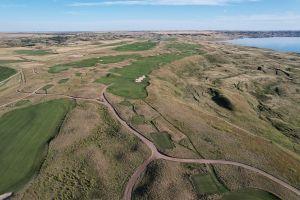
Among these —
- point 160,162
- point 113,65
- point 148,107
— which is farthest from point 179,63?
point 160,162

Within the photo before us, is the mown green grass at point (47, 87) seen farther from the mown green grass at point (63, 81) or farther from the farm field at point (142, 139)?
the mown green grass at point (63, 81)

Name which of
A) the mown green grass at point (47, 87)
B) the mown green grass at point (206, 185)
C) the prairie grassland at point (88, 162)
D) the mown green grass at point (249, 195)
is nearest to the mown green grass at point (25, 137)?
the prairie grassland at point (88, 162)

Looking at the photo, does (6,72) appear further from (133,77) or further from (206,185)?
(206,185)

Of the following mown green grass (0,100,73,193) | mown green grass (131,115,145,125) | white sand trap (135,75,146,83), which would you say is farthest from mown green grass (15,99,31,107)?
white sand trap (135,75,146,83)

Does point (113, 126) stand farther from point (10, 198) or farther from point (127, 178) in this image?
point (10, 198)

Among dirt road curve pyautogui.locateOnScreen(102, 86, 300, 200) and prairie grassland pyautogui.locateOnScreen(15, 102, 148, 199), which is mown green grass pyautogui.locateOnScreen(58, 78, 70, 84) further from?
dirt road curve pyautogui.locateOnScreen(102, 86, 300, 200)
